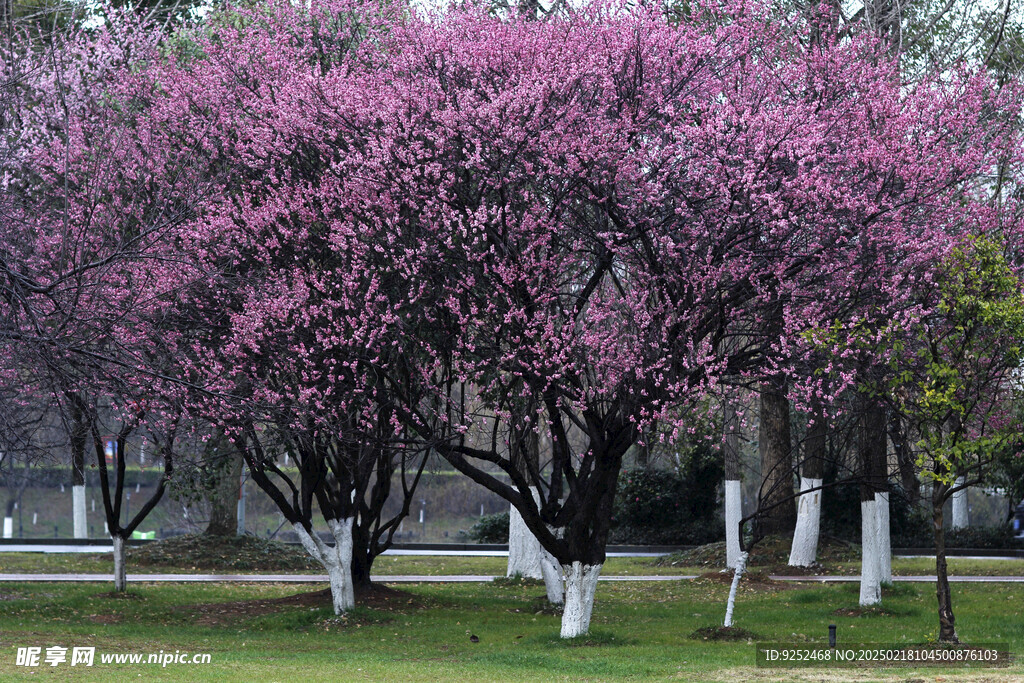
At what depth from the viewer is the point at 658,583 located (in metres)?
24.8

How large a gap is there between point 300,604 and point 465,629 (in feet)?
12.4

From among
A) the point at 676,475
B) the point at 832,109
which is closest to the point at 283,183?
the point at 832,109

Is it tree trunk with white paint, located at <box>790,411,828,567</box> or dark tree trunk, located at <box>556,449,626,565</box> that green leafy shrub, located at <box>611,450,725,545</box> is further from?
dark tree trunk, located at <box>556,449,626,565</box>

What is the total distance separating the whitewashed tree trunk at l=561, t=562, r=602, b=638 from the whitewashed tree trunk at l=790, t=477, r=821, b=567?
1093 cm

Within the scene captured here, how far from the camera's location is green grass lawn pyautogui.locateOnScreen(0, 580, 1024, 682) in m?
13.4

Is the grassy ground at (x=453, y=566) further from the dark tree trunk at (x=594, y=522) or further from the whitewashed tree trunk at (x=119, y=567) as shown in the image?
the dark tree trunk at (x=594, y=522)

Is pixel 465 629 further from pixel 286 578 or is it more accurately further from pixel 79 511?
pixel 79 511

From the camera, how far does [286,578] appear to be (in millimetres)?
25328

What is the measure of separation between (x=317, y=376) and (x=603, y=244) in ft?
14.4

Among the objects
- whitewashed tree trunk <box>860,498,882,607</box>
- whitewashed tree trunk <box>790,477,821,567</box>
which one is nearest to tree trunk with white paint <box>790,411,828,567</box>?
whitewashed tree trunk <box>790,477,821,567</box>

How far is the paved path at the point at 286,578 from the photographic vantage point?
78.4ft

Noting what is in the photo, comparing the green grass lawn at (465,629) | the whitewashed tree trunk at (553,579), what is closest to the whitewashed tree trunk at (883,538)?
the green grass lawn at (465,629)

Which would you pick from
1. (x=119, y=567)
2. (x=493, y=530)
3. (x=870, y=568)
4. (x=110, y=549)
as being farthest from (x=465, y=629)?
(x=493, y=530)

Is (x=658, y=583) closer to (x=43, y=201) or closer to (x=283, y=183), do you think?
(x=283, y=183)
